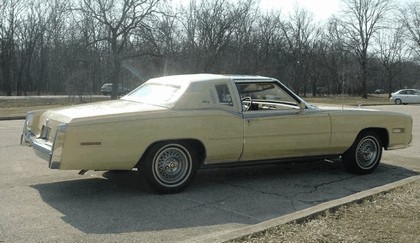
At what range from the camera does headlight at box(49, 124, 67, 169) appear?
214 inches

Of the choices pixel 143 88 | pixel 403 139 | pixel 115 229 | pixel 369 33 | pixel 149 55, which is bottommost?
pixel 115 229

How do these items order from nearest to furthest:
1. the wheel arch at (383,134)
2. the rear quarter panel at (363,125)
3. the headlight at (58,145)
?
1. the headlight at (58,145)
2. the rear quarter panel at (363,125)
3. the wheel arch at (383,134)

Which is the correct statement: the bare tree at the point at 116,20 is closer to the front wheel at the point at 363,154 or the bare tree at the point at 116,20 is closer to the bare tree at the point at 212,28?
the bare tree at the point at 212,28

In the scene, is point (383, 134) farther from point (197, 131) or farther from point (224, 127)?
point (197, 131)

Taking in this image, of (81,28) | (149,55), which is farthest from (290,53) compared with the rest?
(81,28)

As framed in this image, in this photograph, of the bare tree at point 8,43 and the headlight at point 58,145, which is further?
the bare tree at point 8,43

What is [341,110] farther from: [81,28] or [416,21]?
[416,21]

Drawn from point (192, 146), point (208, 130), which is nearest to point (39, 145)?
point (192, 146)

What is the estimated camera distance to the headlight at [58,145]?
5.43 meters

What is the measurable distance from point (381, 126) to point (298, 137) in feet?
5.74

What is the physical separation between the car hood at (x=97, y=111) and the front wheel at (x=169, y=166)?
21.1 inches

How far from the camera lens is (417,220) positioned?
15.8 feet

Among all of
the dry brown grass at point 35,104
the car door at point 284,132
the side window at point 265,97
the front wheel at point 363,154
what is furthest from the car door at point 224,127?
the dry brown grass at point 35,104

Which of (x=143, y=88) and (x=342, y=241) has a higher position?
(x=143, y=88)
